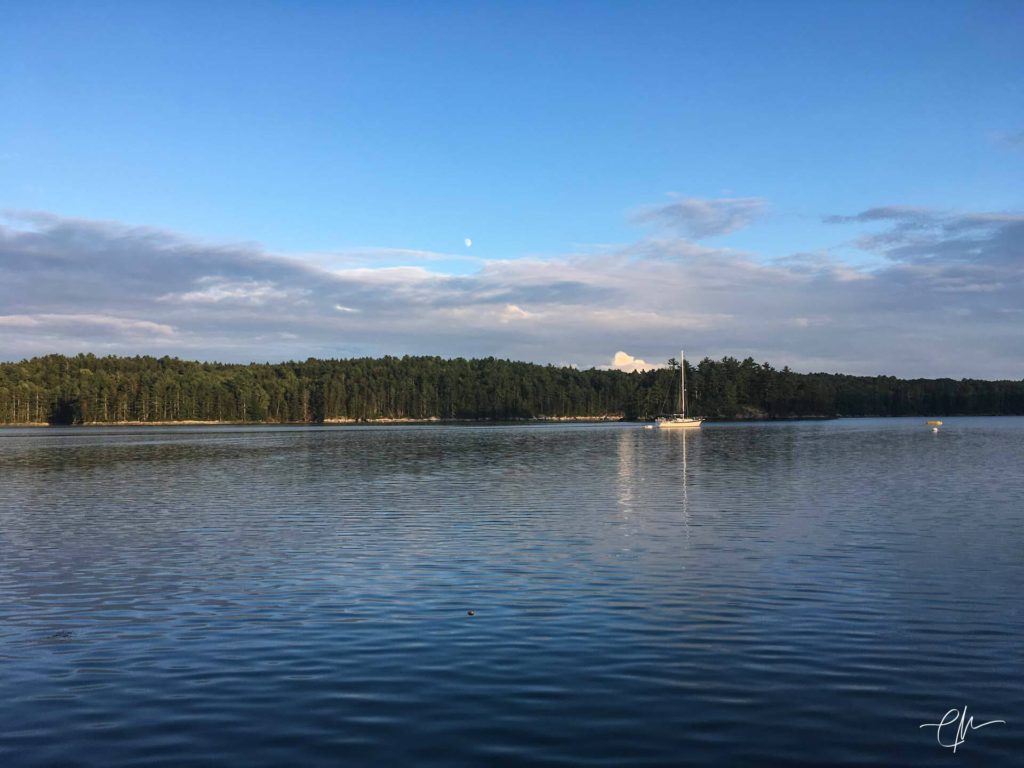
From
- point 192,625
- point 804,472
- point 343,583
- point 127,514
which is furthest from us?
point 804,472

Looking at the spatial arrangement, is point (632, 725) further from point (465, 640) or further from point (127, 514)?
point (127, 514)

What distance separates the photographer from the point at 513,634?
19.2 m

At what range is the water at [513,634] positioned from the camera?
514 inches

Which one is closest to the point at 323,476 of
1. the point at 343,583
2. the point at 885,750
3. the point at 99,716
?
the point at 343,583

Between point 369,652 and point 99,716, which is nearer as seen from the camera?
point 99,716

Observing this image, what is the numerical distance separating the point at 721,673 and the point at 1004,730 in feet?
15.6

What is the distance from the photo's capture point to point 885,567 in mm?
27016

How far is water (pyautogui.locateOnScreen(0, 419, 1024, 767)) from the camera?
42.8 feet

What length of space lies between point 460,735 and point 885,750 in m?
6.38

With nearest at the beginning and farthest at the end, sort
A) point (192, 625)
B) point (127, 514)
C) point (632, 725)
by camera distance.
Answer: point (632, 725), point (192, 625), point (127, 514)

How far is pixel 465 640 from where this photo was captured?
61.5 ft

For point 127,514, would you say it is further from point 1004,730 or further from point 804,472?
point 804,472

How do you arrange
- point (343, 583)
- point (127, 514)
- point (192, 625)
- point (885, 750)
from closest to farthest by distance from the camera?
point (885, 750) → point (192, 625) → point (343, 583) → point (127, 514)

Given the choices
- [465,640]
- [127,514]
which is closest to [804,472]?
[127,514]
